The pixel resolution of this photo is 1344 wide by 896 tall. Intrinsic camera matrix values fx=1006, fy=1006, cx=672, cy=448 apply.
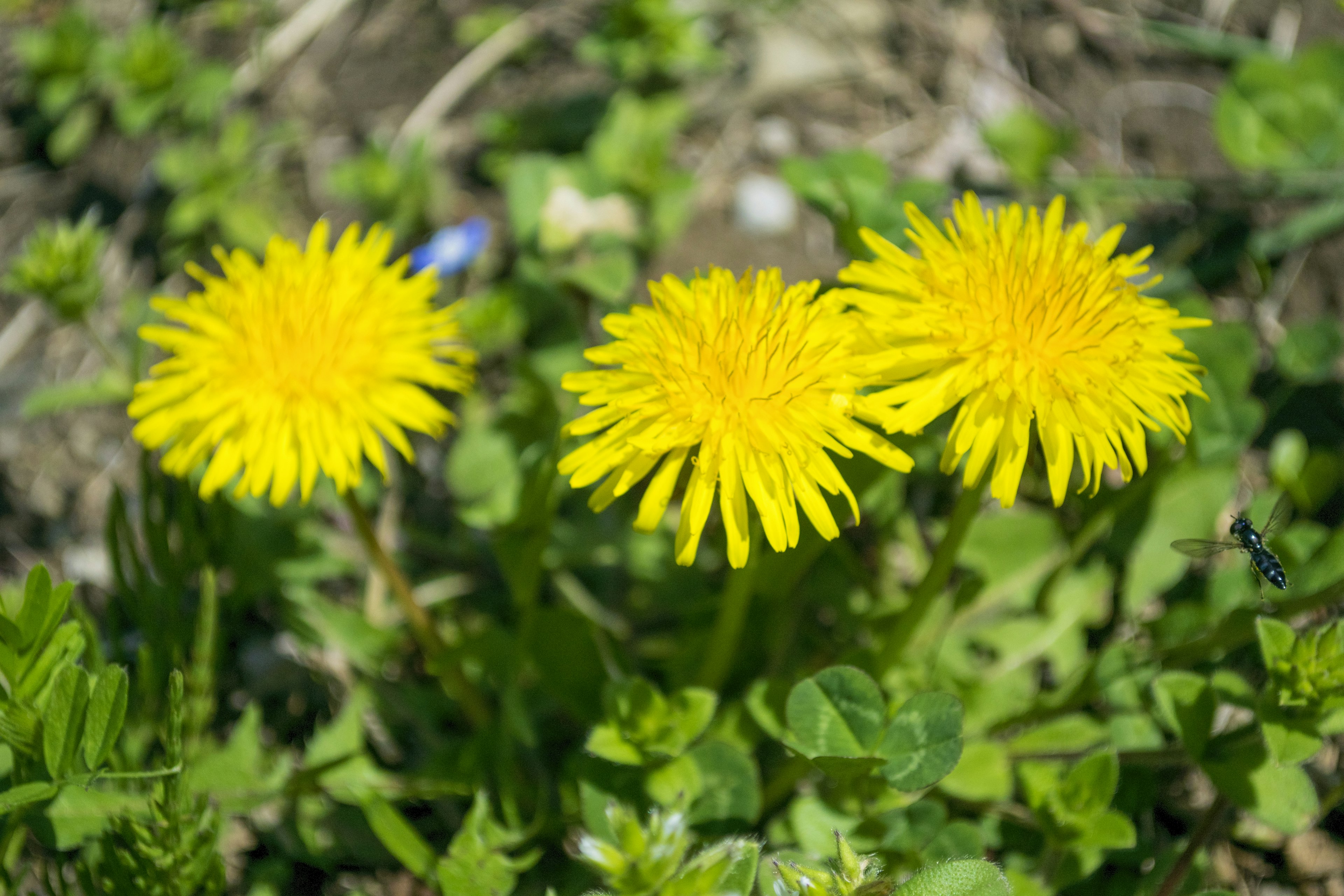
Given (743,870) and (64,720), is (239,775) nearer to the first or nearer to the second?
(64,720)

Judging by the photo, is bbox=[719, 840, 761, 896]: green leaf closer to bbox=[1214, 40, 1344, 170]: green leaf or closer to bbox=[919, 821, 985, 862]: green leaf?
bbox=[919, 821, 985, 862]: green leaf

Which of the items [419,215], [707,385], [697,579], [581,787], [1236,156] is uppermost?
[707,385]

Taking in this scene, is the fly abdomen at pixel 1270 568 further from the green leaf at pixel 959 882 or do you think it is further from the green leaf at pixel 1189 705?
the green leaf at pixel 959 882

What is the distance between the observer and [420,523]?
10.7 ft

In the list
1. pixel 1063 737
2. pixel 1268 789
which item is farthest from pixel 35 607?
pixel 1268 789

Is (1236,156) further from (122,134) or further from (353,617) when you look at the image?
(122,134)

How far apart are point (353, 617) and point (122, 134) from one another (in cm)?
267

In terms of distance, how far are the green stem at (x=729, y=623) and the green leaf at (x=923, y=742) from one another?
392mm

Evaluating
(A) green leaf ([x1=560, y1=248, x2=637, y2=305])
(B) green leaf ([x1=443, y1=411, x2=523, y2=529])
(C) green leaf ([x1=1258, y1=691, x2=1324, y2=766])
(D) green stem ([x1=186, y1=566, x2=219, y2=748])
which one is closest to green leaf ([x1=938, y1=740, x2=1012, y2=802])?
(C) green leaf ([x1=1258, y1=691, x2=1324, y2=766])

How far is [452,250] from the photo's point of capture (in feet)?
11.4

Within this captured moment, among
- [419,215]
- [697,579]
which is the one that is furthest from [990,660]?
[419,215]

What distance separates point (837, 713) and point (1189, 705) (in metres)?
0.77

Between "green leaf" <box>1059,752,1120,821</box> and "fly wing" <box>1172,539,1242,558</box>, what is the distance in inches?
17.3

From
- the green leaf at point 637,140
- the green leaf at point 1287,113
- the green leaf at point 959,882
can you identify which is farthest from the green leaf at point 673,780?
the green leaf at point 1287,113
